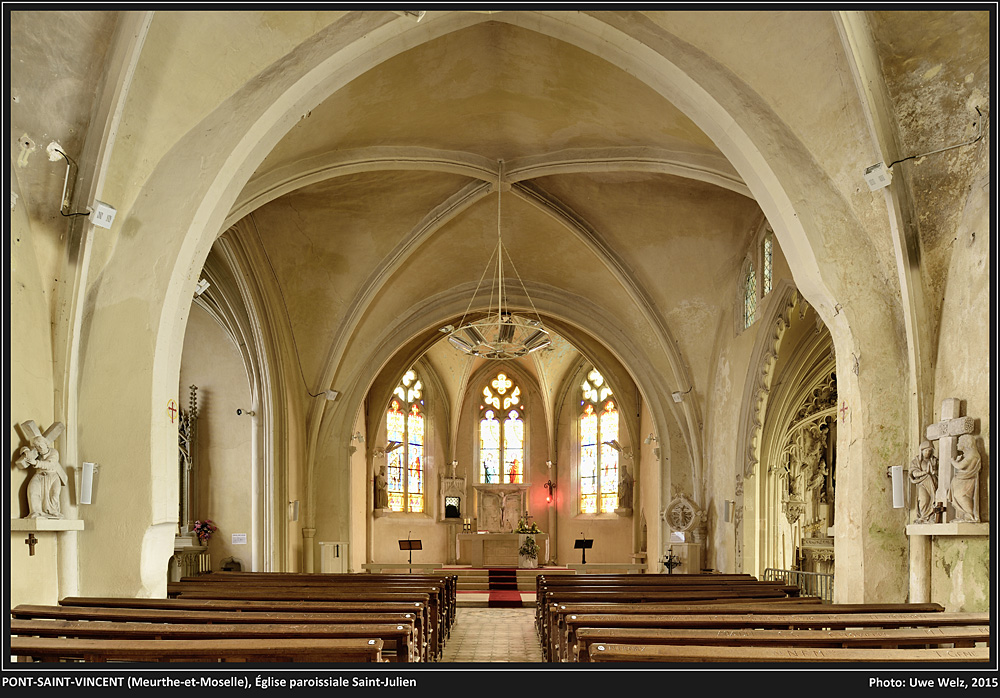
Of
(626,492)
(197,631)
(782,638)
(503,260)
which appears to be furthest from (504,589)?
(782,638)

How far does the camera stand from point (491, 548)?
1014 inches

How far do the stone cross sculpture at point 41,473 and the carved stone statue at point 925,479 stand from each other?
739 cm

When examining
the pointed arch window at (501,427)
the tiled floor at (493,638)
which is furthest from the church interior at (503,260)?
the pointed arch window at (501,427)

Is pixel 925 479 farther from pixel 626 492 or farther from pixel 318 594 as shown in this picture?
pixel 626 492

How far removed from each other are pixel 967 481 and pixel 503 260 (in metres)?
11.7

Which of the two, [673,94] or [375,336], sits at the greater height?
[673,94]

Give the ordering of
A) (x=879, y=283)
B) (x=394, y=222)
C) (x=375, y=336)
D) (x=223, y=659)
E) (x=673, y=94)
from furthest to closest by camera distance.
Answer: (x=375, y=336) < (x=394, y=222) < (x=673, y=94) < (x=879, y=283) < (x=223, y=659)

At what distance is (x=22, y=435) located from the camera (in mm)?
7082

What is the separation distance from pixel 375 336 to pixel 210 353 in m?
3.35

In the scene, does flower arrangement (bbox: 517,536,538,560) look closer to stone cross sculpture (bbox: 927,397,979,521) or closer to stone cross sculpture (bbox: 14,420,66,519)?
stone cross sculpture (bbox: 927,397,979,521)

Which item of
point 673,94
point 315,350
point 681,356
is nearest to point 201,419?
point 315,350

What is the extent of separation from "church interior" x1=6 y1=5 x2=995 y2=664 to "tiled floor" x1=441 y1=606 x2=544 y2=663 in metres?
3.54

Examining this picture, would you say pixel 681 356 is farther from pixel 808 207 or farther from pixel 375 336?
pixel 808 207

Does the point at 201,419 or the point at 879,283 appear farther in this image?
the point at 201,419
